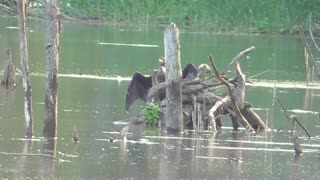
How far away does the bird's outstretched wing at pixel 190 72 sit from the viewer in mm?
20852

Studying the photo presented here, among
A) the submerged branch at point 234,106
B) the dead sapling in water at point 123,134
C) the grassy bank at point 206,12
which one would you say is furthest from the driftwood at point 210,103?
the grassy bank at point 206,12

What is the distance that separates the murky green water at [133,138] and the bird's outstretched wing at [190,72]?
3.77 feet

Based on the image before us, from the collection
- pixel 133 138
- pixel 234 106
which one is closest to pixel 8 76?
pixel 234 106

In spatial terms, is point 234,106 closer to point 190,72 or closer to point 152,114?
point 190,72

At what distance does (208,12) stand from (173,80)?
4389 centimetres

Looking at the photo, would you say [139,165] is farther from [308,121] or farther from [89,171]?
[308,121]

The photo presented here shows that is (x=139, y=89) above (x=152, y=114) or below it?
above

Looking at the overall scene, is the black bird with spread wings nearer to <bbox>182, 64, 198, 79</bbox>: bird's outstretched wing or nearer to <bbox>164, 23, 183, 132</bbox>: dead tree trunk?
<bbox>182, 64, 198, 79</bbox>: bird's outstretched wing

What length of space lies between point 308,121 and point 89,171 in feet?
28.7

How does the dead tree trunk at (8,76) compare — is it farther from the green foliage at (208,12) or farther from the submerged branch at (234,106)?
the green foliage at (208,12)

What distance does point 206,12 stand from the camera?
63469mm

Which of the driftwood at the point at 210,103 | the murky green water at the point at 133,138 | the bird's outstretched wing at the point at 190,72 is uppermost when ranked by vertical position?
the bird's outstretched wing at the point at 190,72

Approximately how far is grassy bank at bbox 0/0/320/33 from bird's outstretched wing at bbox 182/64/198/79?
36009 mm

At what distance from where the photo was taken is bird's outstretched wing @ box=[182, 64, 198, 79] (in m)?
20.9
